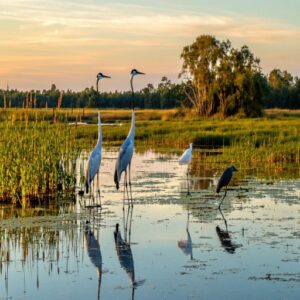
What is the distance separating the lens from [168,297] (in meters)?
7.77

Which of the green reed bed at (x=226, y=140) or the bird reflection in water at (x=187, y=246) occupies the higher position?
the green reed bed at (x=226, y=140)

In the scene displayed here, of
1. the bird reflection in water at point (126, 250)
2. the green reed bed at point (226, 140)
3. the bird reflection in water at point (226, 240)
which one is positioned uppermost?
the green reed bed at point (226, 140)

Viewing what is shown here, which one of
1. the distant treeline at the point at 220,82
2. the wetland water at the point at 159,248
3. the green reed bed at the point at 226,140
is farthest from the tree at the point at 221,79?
the wetland water at the point at 159,248

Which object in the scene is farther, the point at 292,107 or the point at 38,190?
the point at 292,107

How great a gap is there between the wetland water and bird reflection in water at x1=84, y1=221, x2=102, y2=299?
13mm

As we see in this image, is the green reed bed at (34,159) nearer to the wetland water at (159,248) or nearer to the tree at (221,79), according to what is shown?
the wetland water at (159,248)

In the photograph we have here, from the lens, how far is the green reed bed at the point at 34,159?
14.0 meters

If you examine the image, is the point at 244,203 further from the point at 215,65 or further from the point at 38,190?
the point at 215,65

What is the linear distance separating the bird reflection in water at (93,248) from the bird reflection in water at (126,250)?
0.29 metres

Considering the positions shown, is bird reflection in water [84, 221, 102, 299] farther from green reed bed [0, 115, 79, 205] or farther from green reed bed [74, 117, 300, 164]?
green reed bed [74, 117, 300, 164]

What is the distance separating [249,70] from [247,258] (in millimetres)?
50583

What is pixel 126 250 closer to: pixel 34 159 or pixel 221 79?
pixel 34 159

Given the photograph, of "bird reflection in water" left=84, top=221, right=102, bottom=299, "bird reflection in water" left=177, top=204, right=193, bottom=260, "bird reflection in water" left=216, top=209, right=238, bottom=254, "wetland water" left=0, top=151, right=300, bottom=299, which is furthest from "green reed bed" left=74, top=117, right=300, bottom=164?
"bird reflection in water" left=177, top=204, right=193, bottom=260

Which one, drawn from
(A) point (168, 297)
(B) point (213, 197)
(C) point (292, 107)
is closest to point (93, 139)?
(B) point (213, 197)
